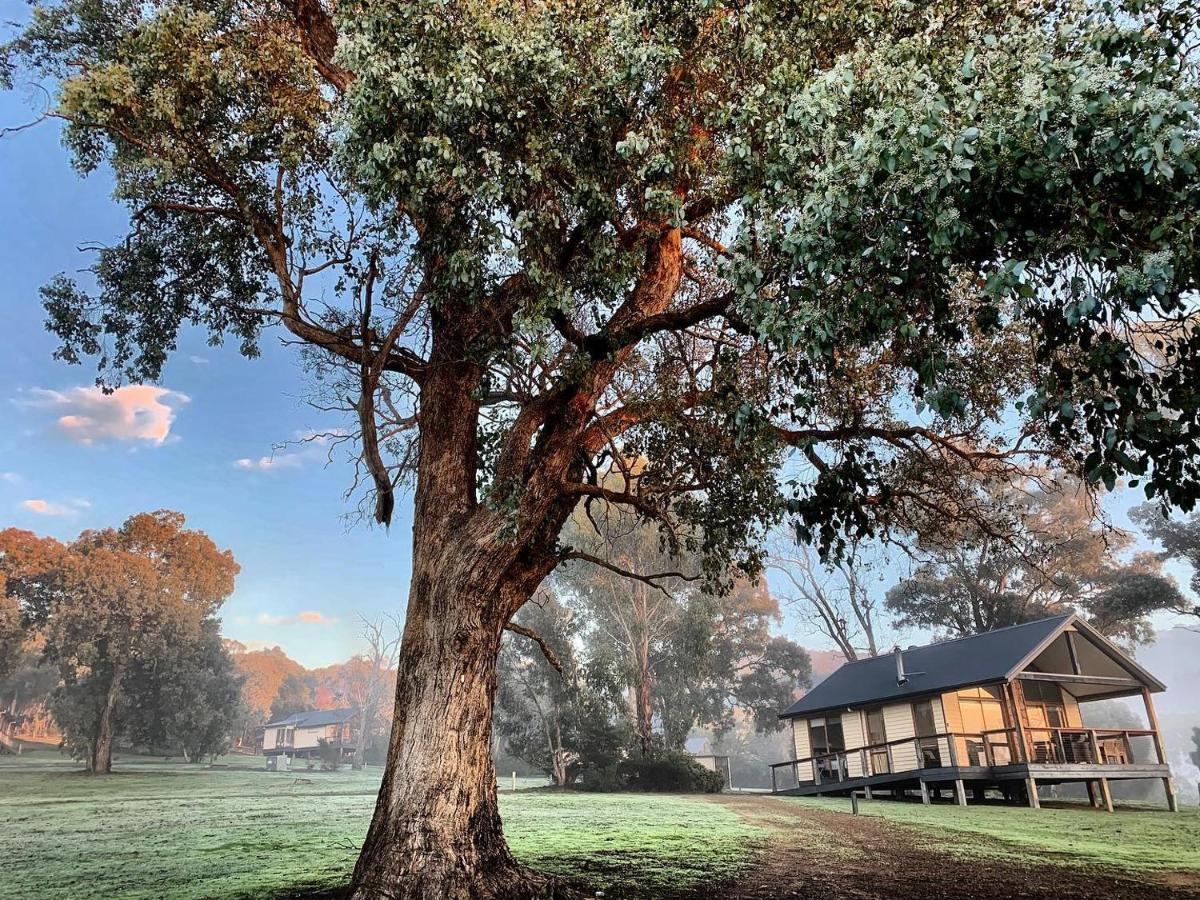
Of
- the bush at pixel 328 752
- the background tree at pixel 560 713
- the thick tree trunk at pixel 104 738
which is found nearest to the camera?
the background tree at pixel 560 713

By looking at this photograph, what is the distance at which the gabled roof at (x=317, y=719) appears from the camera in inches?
2060

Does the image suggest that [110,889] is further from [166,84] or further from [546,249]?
[166,84]

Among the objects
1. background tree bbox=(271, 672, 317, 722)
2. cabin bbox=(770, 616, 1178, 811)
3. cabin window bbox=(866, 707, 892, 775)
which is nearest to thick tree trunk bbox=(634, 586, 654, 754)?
cabin bbox=(770, 616, 1178, 811)

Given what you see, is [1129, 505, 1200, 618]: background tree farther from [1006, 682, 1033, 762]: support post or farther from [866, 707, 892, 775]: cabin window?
[1006, 682, 1033, 762]: support post

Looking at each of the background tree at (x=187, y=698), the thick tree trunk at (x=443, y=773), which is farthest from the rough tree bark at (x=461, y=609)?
the background tree at (x=187, y=698)

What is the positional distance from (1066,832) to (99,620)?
110 ft

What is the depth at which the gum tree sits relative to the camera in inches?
169

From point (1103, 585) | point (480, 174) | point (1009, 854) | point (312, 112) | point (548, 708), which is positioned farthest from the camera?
point (1103, 585)

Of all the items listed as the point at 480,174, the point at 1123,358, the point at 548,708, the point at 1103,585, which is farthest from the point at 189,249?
the point at 1103,585

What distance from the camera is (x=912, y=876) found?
782 cm

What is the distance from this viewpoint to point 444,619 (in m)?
6.84

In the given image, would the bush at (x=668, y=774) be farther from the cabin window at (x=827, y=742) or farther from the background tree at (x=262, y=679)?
the background tree at (x=262, y=679)

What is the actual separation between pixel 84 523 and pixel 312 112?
106ft

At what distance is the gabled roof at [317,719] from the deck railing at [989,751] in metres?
40.1
